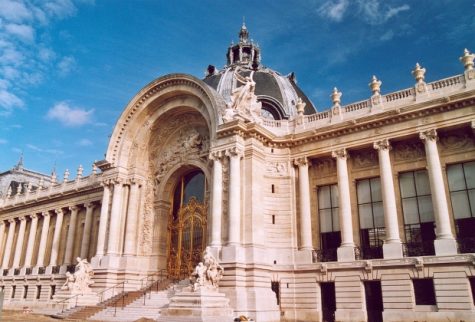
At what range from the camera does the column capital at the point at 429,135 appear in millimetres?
19641

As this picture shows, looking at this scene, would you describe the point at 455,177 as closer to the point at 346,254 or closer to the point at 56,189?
the point at 346,254

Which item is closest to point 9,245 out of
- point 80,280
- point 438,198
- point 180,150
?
point 80,280

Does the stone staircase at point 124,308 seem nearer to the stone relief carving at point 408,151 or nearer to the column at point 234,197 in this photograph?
the column at point 234,197

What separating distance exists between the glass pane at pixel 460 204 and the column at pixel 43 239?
108 feet

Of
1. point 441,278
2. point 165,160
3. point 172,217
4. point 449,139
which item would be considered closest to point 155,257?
point 172,217

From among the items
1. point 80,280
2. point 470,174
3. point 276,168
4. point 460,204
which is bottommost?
point 80,280

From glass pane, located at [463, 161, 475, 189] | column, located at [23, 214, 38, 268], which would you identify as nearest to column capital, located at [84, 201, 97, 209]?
column, located at [23, 214, 38, 268]

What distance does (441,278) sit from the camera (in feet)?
57.8

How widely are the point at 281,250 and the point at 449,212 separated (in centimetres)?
860

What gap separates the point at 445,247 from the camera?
1788 cm

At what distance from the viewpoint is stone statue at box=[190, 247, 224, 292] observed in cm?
1859

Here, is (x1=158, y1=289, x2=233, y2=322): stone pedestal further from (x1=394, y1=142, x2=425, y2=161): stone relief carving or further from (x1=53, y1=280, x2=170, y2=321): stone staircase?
(x1=394, y1=142, x2=425, y2=161): stone relief carving

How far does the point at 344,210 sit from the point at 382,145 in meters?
3.94


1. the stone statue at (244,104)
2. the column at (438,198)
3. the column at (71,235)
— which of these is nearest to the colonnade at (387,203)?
the column at (438,198)
